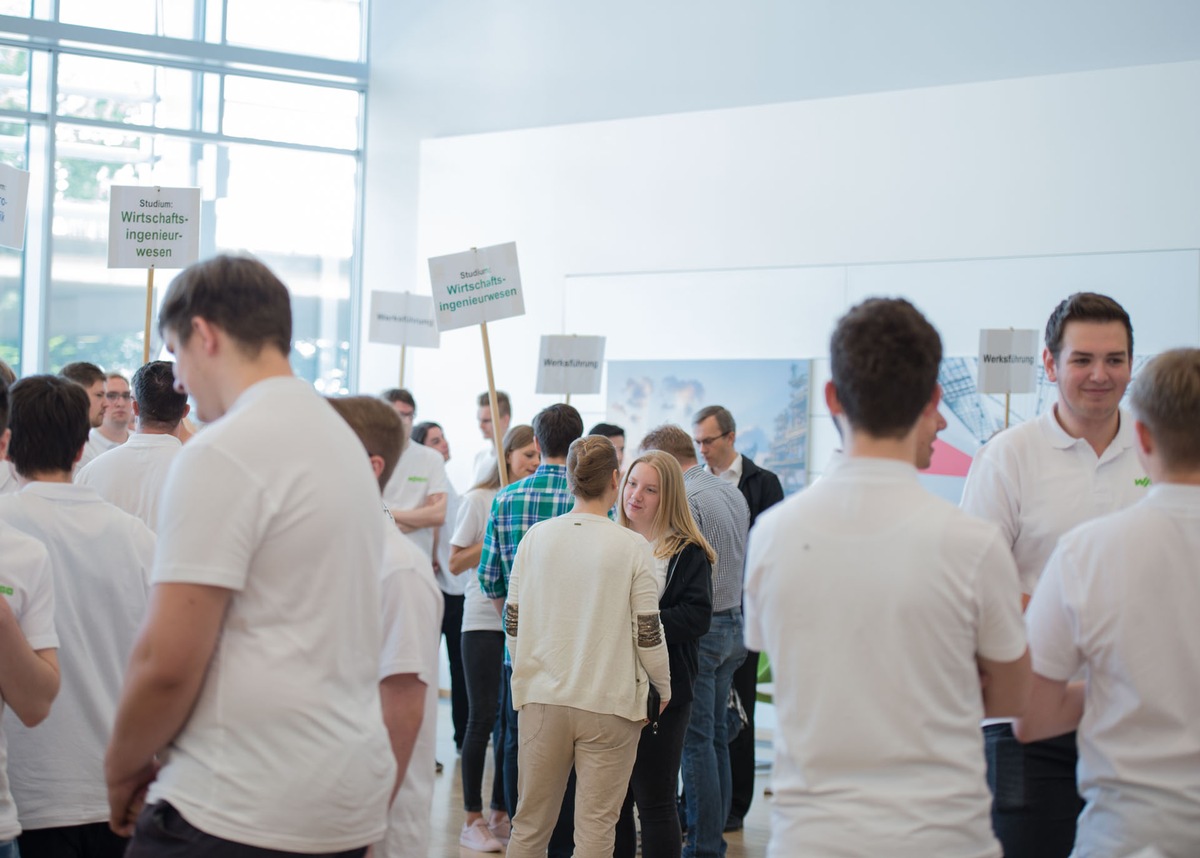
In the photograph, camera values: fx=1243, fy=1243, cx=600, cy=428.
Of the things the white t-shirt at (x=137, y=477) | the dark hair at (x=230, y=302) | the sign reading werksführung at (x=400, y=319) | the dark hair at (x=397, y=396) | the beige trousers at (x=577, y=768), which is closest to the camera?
→ the dark hair at (x=230, y=302)

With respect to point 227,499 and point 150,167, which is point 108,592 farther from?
point 150,167

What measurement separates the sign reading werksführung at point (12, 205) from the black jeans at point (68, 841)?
3.13 m

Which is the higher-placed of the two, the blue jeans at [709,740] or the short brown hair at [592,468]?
the short brown hair at [592,468]

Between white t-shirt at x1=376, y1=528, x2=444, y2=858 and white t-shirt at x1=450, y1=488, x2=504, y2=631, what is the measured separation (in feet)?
8.73

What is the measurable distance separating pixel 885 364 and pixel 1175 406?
50cm

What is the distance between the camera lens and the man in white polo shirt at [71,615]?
2365 mm

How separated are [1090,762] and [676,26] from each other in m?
7.01

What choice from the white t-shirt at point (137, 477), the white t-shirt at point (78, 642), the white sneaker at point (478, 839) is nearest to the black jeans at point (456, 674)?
the white sneaker at point (478, 839)

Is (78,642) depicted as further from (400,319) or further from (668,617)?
(400,319)

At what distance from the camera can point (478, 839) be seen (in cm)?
487

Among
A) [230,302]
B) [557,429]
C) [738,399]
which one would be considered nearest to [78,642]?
[230,302]

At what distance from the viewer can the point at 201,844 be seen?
1.62 meters

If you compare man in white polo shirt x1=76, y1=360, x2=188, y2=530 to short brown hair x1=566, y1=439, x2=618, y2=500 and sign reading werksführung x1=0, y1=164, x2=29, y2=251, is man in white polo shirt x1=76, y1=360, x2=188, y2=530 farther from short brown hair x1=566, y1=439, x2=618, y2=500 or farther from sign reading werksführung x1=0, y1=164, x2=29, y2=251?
sign reading werksführung x1=0, y1=164, x2=29, y2=251

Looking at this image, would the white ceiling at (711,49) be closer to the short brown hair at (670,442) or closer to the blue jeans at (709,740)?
the short brown hair at (670,442)
